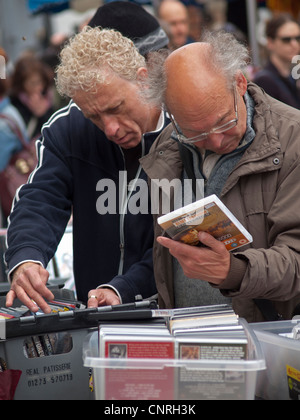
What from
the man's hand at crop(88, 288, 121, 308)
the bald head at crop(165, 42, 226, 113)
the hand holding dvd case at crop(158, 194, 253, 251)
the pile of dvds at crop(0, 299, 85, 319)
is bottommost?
the man's hand at crop(88, 288, 121, 308)

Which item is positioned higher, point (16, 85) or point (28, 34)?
point (16, 85)

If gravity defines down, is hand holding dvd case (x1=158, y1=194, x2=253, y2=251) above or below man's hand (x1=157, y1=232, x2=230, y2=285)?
above

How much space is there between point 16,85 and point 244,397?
219 inches

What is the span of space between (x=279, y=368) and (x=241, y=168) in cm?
65

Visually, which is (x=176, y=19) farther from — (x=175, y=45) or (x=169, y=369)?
(x=169, y=369)

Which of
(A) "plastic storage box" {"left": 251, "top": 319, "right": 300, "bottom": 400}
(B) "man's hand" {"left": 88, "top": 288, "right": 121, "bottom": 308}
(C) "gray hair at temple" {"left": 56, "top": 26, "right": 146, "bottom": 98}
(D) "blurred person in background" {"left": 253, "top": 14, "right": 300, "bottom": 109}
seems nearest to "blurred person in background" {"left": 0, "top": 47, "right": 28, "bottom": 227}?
(D) "blurred person in background" {"left": 253, "top": 14, "right": 300, "bottom": 109}

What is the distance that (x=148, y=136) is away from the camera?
2.57m

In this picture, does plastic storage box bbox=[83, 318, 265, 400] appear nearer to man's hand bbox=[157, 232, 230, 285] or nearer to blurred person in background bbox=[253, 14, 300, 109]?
man's hand bbox=[157, 232, 230, 285]

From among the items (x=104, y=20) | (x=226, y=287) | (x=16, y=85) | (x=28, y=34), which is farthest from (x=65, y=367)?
(x=28, y=34)

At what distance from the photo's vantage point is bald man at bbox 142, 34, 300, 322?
1837 millimetres

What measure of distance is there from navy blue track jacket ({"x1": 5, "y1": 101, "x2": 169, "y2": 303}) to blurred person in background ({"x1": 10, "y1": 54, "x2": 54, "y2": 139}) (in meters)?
3.62

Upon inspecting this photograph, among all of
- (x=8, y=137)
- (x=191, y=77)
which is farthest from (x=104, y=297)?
(x=8, y=137)

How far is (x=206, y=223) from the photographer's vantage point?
1.72m
